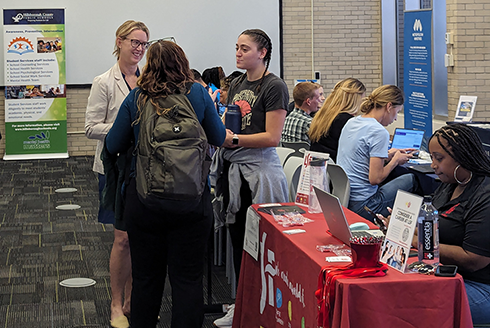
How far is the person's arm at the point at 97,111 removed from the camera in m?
2.98

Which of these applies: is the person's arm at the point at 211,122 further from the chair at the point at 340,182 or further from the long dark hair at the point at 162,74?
the chair at the point at 340,182

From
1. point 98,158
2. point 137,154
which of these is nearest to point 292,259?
point 137,154

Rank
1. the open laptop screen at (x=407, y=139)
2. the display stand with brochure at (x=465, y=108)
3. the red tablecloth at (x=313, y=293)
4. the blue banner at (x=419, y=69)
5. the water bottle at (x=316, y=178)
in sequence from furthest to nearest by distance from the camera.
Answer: the blue banner at (x=419, y=69) < the display stand with brochure at (x=465, y=108) < the open laptop screen at (x=407, y=139) < the water bottle at (x=316, y=178) < the red tablecloth at (x=313, y=293)

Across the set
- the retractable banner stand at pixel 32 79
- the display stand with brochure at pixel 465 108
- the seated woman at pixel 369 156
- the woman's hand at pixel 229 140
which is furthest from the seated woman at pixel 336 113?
the retractable banner stand at pixel 32 79

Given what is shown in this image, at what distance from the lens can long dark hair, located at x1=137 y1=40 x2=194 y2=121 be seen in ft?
7.45

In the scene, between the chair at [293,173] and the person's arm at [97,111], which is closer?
the person's arm at [97,111]

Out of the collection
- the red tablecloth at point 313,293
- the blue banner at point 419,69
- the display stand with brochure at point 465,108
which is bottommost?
the red tablecloth at point 313,293

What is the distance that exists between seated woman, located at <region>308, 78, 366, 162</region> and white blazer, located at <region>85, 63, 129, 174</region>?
1.63 m

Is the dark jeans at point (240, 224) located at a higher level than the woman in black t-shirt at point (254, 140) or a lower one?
lower

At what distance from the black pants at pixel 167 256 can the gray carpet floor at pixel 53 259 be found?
2.45 feet

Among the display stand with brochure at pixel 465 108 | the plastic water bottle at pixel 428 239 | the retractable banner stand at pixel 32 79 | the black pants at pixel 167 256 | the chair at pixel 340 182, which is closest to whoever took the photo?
the plastic water bottle at pixel 428 239

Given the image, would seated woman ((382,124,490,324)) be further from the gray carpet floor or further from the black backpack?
the gray carpet floor

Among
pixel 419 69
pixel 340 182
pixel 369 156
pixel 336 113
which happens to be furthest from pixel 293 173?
pixel 419 69

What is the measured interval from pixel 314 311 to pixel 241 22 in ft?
29.9
